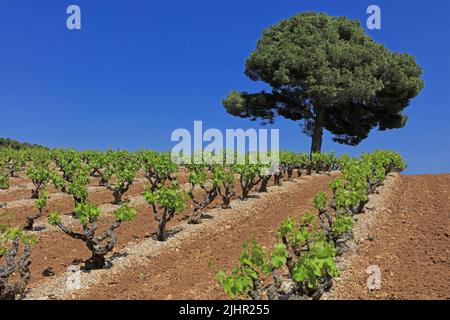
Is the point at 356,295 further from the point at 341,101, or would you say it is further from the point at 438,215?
the point at 341,101

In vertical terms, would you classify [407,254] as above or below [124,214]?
below

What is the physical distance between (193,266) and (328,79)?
28230mm

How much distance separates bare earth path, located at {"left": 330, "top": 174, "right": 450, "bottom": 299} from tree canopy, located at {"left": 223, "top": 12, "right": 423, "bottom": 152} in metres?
19.4

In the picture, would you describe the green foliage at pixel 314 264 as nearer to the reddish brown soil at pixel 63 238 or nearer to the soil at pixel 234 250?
the soil at pixel 234 250

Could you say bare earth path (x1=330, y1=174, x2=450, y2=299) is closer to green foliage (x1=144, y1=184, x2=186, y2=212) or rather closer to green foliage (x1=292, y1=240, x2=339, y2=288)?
green foliage (x1=292, y1=240, x2=339, y2=288)

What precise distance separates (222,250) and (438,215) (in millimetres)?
8203

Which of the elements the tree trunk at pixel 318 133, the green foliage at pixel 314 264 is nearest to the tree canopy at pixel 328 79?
the tree trunk at pixel 318 133

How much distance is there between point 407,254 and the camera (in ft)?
39.7

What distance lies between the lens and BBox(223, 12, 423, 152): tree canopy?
38.1 meters

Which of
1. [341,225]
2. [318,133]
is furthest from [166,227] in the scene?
[318,133]

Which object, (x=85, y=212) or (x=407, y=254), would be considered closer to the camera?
(x=85, y=212)

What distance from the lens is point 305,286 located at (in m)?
9.14

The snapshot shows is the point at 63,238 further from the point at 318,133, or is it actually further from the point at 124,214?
the point at 318,133
